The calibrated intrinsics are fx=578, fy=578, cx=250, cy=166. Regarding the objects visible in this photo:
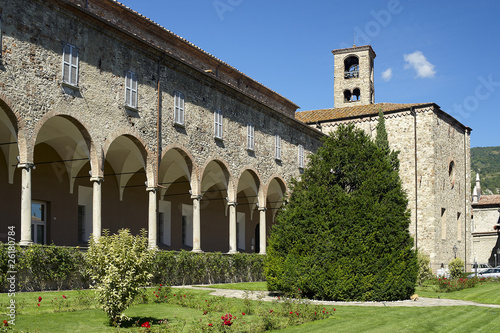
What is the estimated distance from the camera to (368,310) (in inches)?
521

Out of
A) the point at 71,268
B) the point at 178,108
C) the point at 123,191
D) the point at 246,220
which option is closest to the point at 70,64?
the point at 178,108

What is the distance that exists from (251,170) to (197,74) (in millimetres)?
5898

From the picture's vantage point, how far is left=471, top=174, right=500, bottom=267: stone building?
181ft

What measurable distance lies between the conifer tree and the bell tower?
1245 inches

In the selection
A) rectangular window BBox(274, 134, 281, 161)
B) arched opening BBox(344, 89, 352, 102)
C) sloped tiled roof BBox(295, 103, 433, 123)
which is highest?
arched opening BBox(344, 89, 352, 102)

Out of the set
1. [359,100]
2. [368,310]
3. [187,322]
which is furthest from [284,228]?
[359,100]

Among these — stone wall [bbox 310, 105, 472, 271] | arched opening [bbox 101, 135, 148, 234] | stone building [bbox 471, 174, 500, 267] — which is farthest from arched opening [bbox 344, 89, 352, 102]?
arched opening [bbox 101, 135, 148, 234]

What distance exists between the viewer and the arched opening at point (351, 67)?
158 ft

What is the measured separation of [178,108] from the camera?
2166 centimetres

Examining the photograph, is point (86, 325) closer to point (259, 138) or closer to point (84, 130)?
point (84, 130)

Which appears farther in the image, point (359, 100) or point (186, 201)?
point (359, 100)

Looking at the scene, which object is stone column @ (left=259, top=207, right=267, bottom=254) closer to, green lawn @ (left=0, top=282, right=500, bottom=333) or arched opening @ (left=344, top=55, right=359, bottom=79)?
green lawn @ (left=0, top=282, right=500, bottom=333)

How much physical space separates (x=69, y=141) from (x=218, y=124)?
652 centimetres

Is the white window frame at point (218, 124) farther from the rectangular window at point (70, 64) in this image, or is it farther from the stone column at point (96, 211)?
the rectangular window at point (70, 64)
